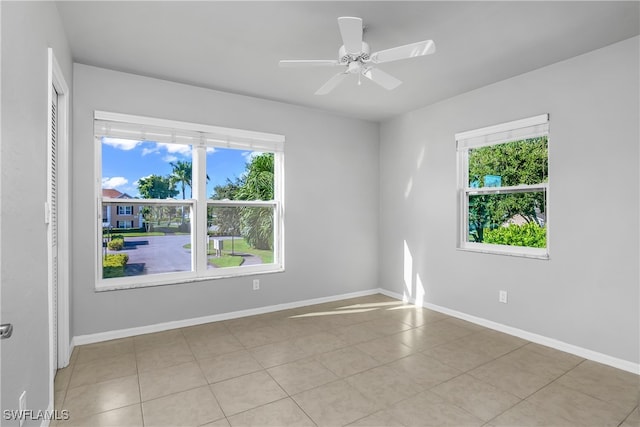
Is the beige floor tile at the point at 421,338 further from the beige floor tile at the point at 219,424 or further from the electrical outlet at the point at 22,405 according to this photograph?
the electrical outlet at the point at 22,405

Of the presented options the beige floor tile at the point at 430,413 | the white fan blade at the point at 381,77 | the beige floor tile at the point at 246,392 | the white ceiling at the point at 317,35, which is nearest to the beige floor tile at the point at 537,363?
the beige floor tile at the point at 430,413

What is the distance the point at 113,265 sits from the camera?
337 centimetres

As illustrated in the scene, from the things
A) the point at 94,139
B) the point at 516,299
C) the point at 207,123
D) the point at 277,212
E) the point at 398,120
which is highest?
the point at 398,120

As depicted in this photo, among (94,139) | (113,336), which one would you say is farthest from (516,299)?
(94,139)

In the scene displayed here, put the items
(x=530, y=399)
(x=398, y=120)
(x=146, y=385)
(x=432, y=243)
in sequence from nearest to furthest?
(x=530, y=399), (x=146, y=385), (x=432, y=243), (x=398, y=120)

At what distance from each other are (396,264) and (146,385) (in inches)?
134

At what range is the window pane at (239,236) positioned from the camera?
3.91 metres

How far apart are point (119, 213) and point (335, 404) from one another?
2.72 m

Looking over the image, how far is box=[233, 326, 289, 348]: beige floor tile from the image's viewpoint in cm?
323

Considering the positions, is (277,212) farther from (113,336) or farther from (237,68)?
(113,336)

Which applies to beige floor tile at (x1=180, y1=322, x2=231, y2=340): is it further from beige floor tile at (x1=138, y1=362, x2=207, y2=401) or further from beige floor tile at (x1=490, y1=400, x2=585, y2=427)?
beige floor tile at (x1=490, y1=400, x2=585, y2=427)

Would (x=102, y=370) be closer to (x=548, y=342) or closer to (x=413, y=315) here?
(x=413, y=315)

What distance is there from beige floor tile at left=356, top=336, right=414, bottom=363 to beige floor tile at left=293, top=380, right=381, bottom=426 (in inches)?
22.4

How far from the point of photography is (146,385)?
2430mm
